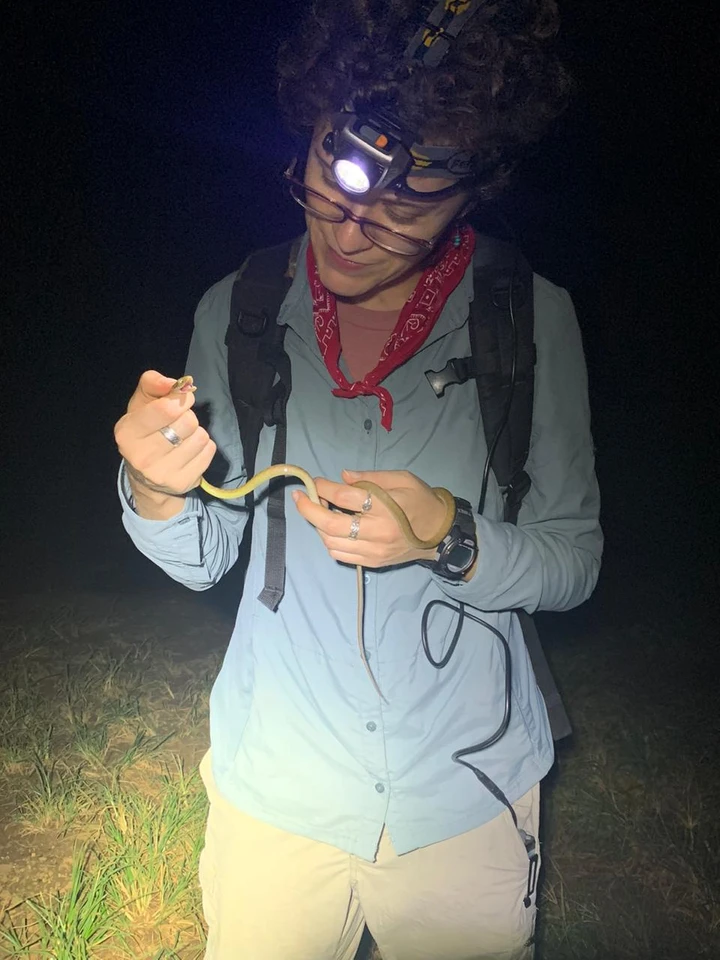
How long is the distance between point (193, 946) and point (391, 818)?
1.96 m

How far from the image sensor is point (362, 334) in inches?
68.6

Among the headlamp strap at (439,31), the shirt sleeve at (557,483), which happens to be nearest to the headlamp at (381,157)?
the headlamp strap at (439,31)

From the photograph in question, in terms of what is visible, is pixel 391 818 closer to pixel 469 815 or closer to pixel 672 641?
pixel 469 815

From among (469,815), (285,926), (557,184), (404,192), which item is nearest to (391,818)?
(469,815)

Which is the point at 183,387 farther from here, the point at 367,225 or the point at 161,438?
the point at 367,225

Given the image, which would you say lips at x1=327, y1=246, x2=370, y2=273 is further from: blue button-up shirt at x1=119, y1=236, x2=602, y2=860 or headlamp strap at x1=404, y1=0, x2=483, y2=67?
headlamp strap at x1=404, y1=0, x2=483, y2=67

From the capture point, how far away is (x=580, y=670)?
17.8ft

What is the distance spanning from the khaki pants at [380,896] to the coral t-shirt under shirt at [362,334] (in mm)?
1114

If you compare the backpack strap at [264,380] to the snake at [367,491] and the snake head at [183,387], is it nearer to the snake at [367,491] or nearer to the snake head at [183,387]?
the snake at [367,491]

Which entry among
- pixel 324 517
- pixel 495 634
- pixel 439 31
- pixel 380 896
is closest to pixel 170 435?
pixel 324 517

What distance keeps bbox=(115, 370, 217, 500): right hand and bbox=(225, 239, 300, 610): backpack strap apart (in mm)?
275

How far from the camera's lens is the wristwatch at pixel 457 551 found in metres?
1.45

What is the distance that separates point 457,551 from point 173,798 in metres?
2.47

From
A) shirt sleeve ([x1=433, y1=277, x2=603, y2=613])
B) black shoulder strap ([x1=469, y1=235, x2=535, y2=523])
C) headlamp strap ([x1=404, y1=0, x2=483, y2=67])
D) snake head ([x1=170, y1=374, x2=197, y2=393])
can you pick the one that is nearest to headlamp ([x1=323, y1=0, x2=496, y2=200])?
headlamp strap ([x1=404, y1=0, x2=483, y2=67])
